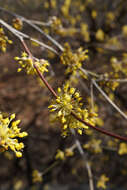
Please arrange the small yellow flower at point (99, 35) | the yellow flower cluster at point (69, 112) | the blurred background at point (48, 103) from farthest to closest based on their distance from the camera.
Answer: the small yellow flower at point (99, 35) → the blurred background at point (48, 103) → the yellow flower cluster at point (69, 112)

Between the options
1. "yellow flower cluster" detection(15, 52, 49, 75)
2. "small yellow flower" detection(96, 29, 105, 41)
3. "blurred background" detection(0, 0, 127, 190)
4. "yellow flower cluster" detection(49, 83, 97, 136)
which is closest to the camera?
"yellow flower cluster" detection(49, 83, 97, 136)

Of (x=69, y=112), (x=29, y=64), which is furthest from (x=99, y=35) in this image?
(x=69, y=112)

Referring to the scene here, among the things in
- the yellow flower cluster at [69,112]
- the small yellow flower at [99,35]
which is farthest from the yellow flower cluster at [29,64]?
the small yellow flower at [99,35]

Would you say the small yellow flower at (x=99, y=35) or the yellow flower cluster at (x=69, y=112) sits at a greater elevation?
the small yellow flower at (x=99, y=35)

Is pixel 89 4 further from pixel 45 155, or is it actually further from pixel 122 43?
pixel 45 155

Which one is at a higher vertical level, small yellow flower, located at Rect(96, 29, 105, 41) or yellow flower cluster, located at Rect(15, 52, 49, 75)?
small yellow flower, located at Rect(96, 29, 105, 41)

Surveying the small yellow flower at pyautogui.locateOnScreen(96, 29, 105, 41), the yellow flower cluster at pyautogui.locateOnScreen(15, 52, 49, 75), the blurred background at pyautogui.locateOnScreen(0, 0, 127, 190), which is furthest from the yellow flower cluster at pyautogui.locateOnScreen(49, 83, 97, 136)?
the small yellow flower at pyautogui.locateOnScreen(96, 29, 105, 41)

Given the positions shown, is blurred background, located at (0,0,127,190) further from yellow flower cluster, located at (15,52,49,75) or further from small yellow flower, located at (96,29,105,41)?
yellow flower cluster, located at (15,52,49,75)

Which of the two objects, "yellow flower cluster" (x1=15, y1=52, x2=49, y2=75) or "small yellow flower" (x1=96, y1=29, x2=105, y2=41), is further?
"small yellow flower" (x1=96, y1=29, x2=105, y2=41)

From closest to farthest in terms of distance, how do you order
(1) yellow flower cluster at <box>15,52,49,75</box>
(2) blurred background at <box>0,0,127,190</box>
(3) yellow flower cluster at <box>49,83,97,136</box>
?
(3) yellow flower cluster at <box>49,83,97,136</box>
(1) yellow flower cluster at <box>15,52,49,75</box>
(2) blurred background at <box>0,0,127,190</box>

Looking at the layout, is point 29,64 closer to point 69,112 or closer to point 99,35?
point 69,112

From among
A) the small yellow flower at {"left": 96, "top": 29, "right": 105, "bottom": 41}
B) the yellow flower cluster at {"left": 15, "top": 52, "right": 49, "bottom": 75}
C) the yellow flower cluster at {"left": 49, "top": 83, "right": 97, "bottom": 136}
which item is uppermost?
the small yellow flower at {"left": 96, "top": 29, "right": 105, "bottom": 41}

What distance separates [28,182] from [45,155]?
19.6 inches

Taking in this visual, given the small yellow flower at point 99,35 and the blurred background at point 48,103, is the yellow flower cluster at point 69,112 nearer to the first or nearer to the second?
the blurred background at point 48,103
